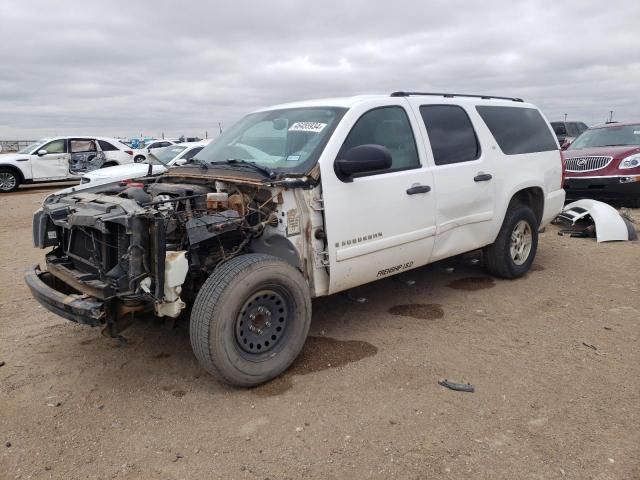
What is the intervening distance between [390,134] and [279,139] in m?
0.89

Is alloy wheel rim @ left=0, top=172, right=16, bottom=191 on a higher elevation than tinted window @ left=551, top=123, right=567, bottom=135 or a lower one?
lower

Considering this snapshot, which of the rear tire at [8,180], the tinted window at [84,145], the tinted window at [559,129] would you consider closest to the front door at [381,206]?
the tinted window at [84,145]

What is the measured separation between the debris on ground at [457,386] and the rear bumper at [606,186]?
810cm

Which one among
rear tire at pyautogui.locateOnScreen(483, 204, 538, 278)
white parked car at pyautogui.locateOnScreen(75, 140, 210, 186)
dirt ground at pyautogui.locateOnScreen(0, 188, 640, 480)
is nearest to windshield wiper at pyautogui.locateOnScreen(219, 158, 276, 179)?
dirt ground at pyautogui.locateOnScreen(0, 188, 640, 480)

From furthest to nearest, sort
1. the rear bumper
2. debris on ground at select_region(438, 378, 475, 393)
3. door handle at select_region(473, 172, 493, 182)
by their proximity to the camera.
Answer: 1. the rear bumper
2. door handle at select_region(473, 172, 493, 182)
3. debris on ground at select_region(438, 378, 475, 393)

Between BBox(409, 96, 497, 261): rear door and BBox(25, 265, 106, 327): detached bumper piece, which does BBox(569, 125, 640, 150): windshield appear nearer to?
BBox(409, 96, 497, 261): rear door

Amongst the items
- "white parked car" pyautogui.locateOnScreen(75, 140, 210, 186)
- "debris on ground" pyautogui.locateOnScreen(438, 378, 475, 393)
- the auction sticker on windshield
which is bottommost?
"debris on ground" pyautogui.locateOnScreen(438, 378, 475, 393)

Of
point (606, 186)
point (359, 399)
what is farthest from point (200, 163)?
point (606, 186)

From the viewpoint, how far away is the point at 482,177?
15.9 ft

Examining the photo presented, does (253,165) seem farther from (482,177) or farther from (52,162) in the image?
(52,162)

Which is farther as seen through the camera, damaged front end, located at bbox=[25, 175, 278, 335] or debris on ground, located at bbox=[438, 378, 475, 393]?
debris on ground, located at bbox=[438, 378, 475, 393]

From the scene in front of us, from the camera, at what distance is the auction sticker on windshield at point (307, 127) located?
3.94 metres

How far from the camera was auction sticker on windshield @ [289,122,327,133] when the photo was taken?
3.94 meters

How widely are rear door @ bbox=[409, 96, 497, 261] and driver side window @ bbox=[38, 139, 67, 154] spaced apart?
50.6ft
